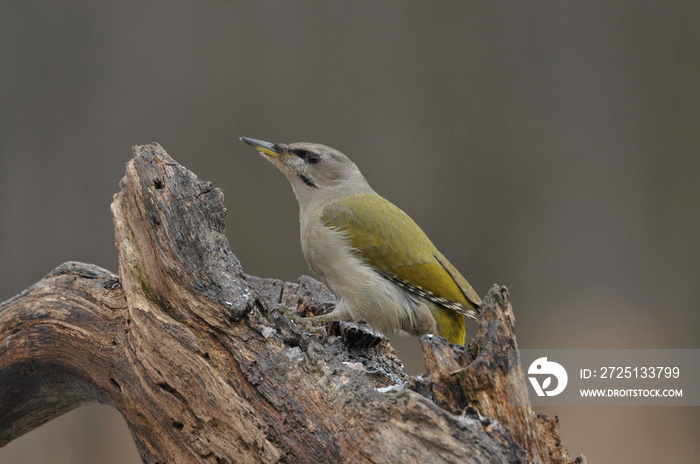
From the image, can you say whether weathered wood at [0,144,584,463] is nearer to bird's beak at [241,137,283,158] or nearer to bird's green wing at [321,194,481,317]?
bird's green wing at [321,194,481,317]

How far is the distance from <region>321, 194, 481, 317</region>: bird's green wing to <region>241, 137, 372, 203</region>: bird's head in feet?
0.50

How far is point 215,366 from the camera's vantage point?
156 centimetres

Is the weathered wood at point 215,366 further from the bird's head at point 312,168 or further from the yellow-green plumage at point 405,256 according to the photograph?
the bird's head at point 312,168

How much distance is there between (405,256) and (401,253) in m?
0.02

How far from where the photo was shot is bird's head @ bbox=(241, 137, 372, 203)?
2.57 metres

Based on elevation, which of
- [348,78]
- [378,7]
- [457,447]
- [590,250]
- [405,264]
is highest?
[378,7]

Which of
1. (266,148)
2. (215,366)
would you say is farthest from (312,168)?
(215,366)

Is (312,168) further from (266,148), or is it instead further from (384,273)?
(384,273)

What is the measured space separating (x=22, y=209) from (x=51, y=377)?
2.53m

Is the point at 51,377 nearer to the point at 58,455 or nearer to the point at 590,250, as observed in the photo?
the point at 58,455

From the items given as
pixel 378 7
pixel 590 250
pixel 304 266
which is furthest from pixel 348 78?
pixel 590 250

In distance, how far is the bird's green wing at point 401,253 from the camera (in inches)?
88.5

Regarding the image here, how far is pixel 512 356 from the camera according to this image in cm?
145

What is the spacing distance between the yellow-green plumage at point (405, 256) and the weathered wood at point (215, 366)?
0.40 meters
